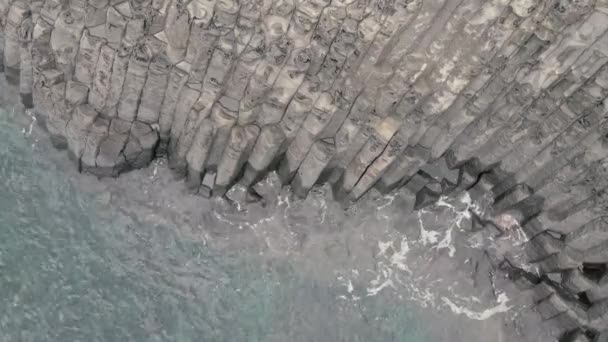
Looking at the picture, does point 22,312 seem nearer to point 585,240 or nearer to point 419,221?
point 419,221

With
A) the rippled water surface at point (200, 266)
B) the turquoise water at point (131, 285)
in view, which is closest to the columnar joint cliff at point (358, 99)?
the rippled water surface at point (200, 266)

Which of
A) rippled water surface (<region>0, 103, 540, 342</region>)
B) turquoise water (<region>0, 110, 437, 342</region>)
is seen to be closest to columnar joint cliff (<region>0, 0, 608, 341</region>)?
rippled water surface (<region>0, 103, 540, 342</region>)

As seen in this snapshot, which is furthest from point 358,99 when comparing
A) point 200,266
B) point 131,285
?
point 131,285

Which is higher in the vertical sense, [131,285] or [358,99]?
[358,99]

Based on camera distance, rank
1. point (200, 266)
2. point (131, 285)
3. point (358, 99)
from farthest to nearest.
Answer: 1. point (200, 266)
2. point (131, 285)
3. point (358, 99)

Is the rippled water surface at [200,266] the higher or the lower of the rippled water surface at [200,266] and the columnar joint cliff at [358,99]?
the lower

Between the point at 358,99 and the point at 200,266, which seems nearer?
the point at 358,99

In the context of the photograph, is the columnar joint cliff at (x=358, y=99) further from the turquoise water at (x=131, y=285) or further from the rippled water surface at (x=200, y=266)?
the turquoise water at (x=131, y=285)

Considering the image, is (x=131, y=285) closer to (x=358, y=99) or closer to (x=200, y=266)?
(x=200, y=266)
